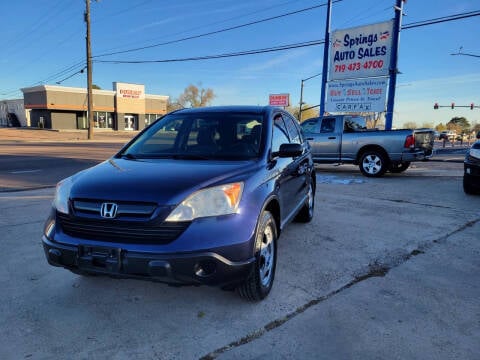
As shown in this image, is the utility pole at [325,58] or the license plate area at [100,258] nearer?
the license plate area at [100,258]

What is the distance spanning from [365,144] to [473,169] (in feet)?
11.9

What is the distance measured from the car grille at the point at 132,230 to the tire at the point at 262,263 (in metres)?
0.66

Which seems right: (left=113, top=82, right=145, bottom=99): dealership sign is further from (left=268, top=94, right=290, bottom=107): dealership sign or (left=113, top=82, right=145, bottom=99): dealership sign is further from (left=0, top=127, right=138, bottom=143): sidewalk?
(left=268, top=94, right=290, bottom=107): dealership sign

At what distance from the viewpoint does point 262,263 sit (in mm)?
3094

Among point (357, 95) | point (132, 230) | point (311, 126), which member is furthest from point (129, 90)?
point (132, 230)

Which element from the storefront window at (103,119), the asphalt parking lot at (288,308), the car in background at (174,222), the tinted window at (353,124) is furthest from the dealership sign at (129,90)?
the car in background at (174,222)

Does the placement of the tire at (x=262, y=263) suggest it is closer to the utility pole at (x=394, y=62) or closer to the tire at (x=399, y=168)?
the tire at (x=399, y=168)

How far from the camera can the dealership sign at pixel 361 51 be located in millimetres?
14242

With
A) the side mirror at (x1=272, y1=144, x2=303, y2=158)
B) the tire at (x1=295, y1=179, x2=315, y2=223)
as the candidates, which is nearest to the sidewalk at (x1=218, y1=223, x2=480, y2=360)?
the side mirror at (x1=272, y1=144, x2=303, y2=158)

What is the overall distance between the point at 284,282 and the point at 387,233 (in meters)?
2.31

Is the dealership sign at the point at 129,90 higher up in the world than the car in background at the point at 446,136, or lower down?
higher up

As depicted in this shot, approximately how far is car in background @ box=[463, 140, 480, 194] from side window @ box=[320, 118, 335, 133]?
454cm

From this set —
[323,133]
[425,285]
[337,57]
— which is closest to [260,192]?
[425,285]

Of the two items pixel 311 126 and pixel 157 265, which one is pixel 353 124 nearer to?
pixel 311 126
